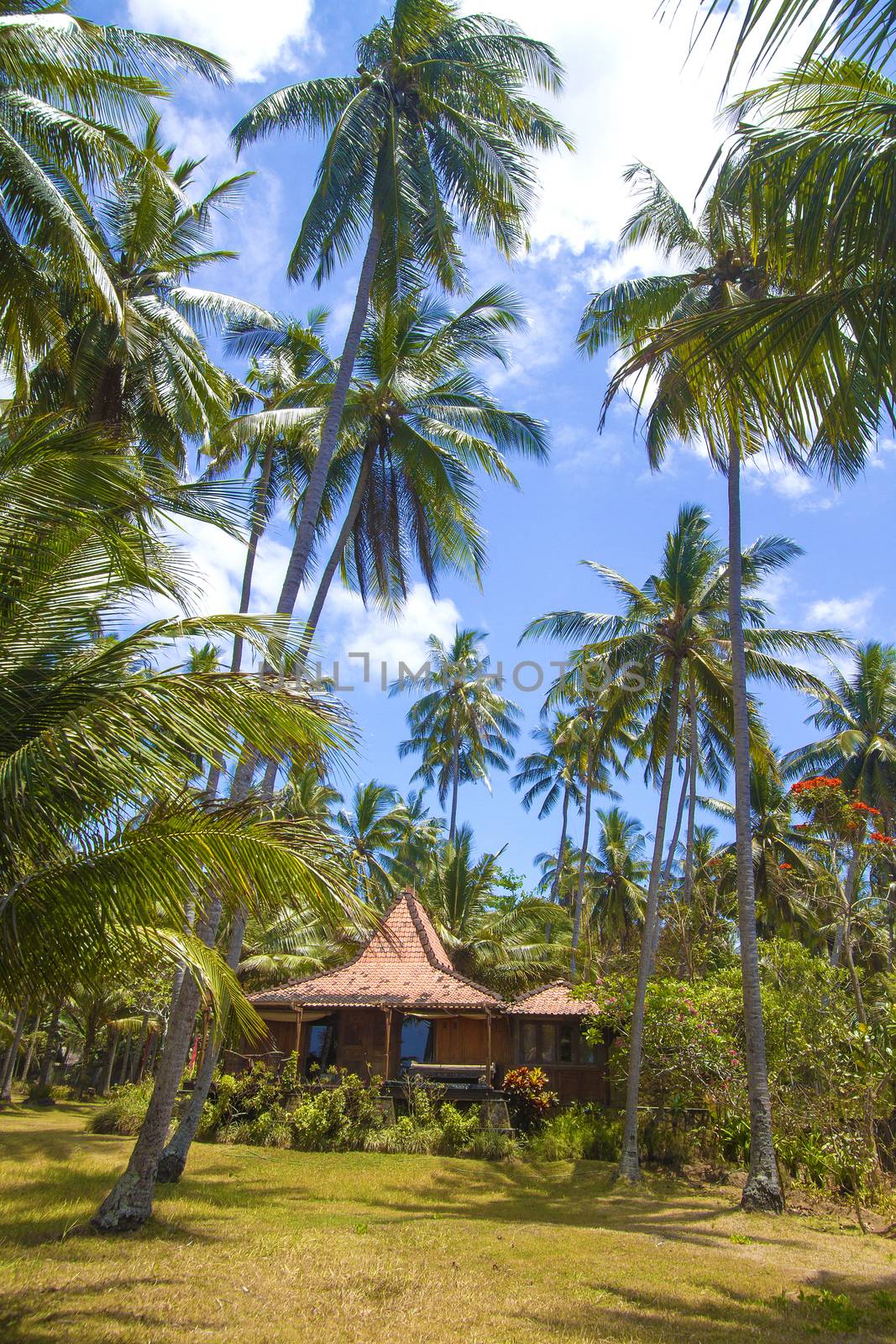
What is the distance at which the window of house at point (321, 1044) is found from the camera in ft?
69.1

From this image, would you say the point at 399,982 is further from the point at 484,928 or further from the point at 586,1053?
the point at 484,928

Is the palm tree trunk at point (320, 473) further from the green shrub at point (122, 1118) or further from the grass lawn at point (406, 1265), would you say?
the green shrub at point (122, 1118)

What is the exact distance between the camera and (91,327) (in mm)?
11719

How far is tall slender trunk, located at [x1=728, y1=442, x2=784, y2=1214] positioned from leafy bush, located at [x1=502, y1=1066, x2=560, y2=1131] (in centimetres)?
578

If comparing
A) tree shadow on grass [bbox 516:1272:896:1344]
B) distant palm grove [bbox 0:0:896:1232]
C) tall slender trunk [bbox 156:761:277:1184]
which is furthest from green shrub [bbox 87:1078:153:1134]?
tree shadow on grass [bbox 516:1272:896:1344]

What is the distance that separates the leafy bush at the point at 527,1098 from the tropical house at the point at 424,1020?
52cm

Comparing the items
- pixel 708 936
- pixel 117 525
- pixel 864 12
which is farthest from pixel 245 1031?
pixel 708 936

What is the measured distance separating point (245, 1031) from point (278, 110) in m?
11.6

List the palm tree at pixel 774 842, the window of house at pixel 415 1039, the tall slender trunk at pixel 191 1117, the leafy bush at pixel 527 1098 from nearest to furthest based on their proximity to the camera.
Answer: the tall slender trunk at pixel 191 1117 < the leafy bush at pixel 527 1098 < the window of house at pixel 415 1039 < the palm tree at pixel 774 842

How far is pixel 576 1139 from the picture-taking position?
55.1 ft

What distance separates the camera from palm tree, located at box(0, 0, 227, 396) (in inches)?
279

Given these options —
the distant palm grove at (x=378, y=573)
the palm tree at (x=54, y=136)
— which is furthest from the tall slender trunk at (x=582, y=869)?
the palm tree at (x=54, y=136)

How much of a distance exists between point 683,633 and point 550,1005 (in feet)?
31.2

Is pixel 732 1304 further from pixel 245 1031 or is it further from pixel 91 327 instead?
pixel 91 327
